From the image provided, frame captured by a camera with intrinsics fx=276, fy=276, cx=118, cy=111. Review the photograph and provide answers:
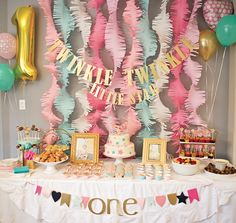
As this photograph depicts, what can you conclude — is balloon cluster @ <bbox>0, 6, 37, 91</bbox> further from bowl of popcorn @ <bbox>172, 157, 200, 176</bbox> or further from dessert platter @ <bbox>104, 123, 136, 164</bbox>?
bowl of popcorn @ <bbox>172, 157, 200, 176</bbox>

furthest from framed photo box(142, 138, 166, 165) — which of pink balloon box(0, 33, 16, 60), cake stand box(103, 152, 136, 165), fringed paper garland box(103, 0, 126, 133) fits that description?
pink balloon box(0, 33, 16, 60)

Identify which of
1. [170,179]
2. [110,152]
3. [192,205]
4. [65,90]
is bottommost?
[192,205]

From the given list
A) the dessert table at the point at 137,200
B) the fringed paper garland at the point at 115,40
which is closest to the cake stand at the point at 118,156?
the dessert table at the point at 137,200

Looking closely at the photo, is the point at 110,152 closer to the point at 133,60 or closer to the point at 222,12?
the point at 133,60

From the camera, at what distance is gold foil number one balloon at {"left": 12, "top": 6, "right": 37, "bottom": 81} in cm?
230

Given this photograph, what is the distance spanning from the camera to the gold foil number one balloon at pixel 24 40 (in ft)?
7.54

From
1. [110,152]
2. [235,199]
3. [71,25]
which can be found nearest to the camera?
[235,199]

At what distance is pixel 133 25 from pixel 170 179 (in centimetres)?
128

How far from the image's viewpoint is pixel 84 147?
2314mm

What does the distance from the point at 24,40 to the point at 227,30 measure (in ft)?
5.34

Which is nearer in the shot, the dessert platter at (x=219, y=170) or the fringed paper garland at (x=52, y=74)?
the dessert platter at (x=219, y=170)

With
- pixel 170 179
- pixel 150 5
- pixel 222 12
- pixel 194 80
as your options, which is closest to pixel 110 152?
pixel 170 179

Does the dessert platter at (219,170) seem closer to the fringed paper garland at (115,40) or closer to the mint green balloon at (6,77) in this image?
the fringed paper garland at (115,40)

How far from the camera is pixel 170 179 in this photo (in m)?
1.97
